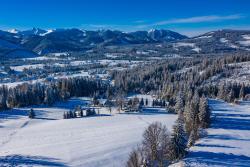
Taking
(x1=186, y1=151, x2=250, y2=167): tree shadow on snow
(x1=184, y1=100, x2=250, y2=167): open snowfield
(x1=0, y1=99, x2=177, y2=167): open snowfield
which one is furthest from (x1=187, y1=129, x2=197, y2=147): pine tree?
(x1=0, y1=99, x2=177, y2=167): open snowfield

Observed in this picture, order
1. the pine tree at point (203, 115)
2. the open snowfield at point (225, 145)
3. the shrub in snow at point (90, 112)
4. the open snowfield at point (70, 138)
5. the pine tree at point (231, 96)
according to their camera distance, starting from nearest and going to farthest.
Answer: the open snowfield at point (225, 145)
the open snowfield at point (70, 138)
the pine tree at point (203, 115)
the shrub in snow at point (90, 112)
the pine tree at point (231, 96)

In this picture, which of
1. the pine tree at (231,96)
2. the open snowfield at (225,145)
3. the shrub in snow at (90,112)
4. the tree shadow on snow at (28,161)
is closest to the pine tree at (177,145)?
the open snowfield at (225,145)

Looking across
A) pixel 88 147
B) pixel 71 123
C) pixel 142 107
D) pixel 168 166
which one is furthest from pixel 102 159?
pixel 142 107

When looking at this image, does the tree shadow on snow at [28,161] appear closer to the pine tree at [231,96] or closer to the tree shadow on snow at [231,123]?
the tree shadow on snow at [231,123]

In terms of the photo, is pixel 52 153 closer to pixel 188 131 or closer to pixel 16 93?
pixel 188 131

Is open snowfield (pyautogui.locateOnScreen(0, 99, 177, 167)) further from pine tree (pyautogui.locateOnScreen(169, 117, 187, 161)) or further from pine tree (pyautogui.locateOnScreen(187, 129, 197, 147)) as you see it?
pine tree (pyautogui.locateOnScreen(187, 129, 197, 147))

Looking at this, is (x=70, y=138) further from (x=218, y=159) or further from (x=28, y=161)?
(x=218, y=159)

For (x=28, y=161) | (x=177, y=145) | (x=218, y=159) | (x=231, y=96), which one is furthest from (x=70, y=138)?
(x=231, y=96)
